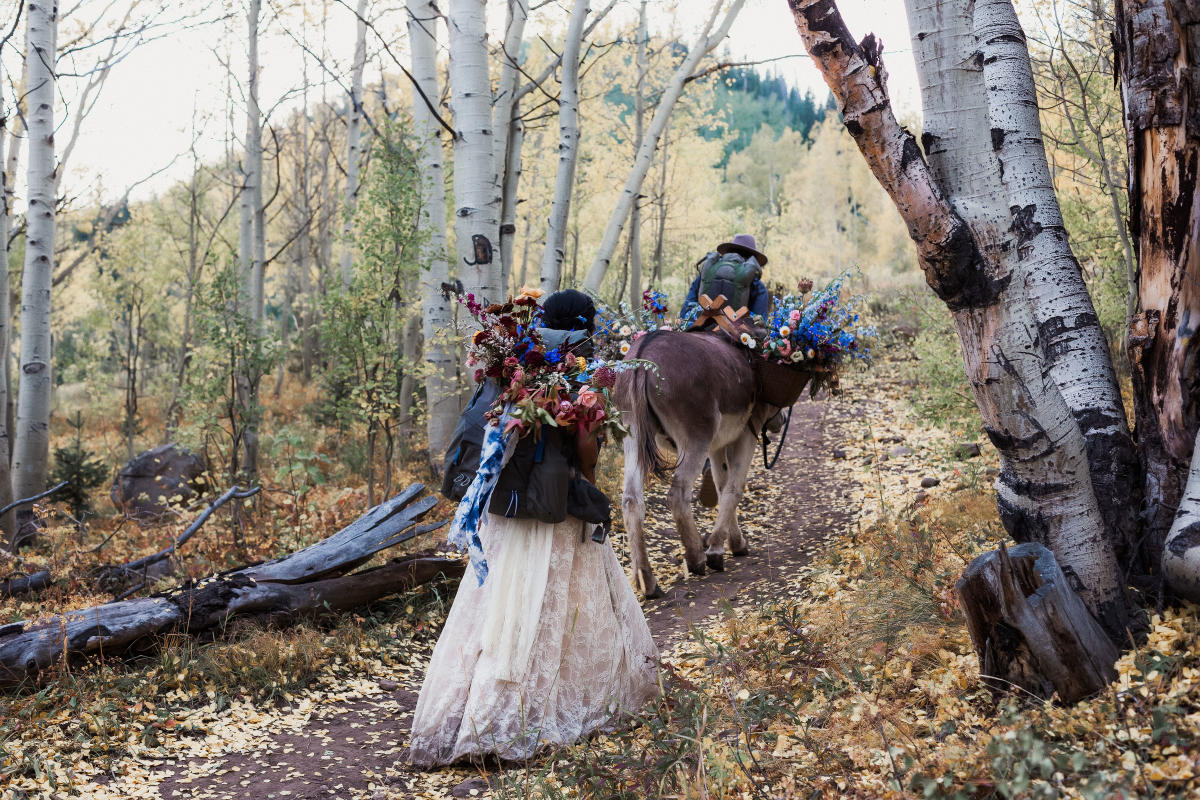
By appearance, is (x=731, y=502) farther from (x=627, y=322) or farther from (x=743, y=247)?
(x=743, y=247)

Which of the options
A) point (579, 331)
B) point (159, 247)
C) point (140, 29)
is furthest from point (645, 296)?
point (159, 247)

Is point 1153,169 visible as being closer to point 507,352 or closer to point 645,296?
point 507,352

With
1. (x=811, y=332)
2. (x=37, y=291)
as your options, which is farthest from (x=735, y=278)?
(x=37, y=291)

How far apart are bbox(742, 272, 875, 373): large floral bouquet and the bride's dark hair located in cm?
281

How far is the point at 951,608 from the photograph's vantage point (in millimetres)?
4027

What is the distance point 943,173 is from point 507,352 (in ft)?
6.73

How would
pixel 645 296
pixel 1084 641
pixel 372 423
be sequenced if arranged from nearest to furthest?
1. pixel 1084 641
2. pixel 645 296
3. pixel 372 423

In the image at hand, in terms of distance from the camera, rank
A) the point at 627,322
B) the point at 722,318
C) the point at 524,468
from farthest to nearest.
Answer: the point at 627,322 < the point at 722,318 < the point at 524,468

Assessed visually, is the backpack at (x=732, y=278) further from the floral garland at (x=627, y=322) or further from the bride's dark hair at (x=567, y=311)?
the bride's dark hair at (x=567, y=311)

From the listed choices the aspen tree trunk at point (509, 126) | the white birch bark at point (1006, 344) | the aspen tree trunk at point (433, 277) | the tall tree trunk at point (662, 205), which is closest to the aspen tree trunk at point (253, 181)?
the aspen tree trunk at point (433, 277)

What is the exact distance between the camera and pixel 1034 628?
2977 mm

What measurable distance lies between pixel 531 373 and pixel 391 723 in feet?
7.14

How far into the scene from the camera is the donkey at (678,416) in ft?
20.4

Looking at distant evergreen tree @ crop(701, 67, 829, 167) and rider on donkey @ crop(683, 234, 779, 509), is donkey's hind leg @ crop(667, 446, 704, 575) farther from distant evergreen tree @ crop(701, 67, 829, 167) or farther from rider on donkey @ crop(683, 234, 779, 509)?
distant evergreen tree @ crop(701, 67, 829, 167)
